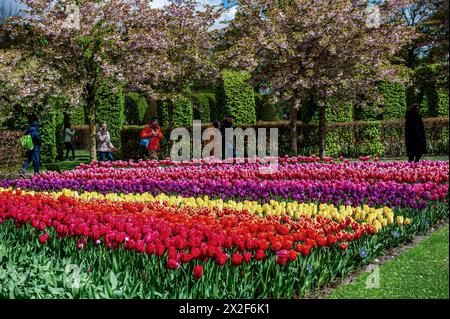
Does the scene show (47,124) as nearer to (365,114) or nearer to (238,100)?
(238,100)

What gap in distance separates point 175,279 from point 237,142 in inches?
596

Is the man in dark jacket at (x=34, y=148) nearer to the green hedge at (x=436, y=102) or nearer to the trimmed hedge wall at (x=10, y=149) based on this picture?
the trimmed hedge wall at (x=10, y=149)

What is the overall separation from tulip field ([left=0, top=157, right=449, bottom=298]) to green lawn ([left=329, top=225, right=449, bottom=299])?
0.24 metres

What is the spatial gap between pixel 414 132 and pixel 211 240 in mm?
8339

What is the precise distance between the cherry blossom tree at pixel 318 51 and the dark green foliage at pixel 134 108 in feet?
53.8

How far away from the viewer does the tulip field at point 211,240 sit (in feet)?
13.2

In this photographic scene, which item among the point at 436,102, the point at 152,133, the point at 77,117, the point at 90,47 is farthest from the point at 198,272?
the point at 77,117

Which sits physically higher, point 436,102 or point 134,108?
point 134,108

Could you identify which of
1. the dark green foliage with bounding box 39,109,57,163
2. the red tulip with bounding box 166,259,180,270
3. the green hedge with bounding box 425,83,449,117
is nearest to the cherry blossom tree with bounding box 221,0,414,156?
the green hedge with bounding box 425,83,449,117

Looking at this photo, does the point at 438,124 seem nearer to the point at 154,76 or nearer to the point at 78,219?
the point at 154,76

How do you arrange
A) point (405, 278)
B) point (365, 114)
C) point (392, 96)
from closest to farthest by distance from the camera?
point (405, 278) → point (392, 96) → point (365, 114)

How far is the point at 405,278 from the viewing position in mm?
4336

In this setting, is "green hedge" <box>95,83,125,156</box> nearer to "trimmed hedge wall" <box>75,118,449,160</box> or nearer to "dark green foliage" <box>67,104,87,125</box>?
"trimmed hedge wall" <box>75,118,449,160</box>
